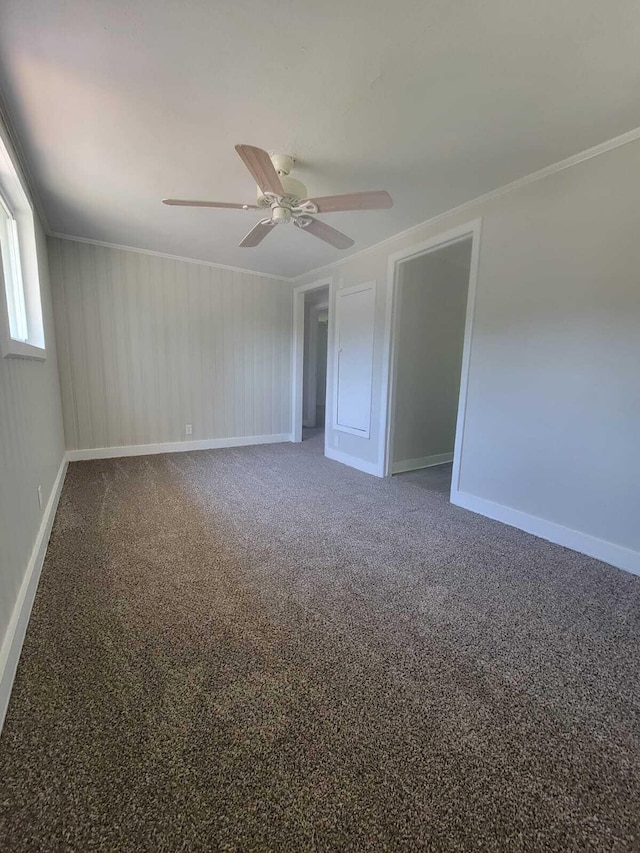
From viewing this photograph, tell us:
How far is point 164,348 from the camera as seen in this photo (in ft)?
14.4

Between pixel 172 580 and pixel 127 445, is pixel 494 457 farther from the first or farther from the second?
pixel 127 445

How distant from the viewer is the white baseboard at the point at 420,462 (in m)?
3.96

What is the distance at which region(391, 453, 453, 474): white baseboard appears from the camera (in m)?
3.96

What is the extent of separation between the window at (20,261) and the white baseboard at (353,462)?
3.04 metres

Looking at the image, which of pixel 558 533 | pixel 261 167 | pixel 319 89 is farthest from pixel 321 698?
pixel 319 89

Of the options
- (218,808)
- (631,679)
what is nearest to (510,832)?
(218,808)

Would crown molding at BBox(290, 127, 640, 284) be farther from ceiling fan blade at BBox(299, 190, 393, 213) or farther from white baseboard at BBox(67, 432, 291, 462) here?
white baseboard at BBox(67, 432, 291, 462)

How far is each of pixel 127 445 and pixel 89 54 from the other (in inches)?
142

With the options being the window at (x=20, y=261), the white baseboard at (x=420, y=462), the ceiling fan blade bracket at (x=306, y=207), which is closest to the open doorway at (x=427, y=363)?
the white baseboard at (x=420, y=462)

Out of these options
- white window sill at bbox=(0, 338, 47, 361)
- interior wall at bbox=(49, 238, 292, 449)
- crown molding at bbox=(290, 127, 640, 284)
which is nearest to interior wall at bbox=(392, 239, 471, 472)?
crown molding at bbox=(290, 127, 640, 284)

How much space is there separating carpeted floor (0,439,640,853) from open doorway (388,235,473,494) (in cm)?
174

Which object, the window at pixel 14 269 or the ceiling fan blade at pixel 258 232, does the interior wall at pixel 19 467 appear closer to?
the window at pixel 14 269

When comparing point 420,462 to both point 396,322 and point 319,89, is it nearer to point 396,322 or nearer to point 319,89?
point 396,322

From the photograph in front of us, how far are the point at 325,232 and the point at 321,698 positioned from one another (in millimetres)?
2620
